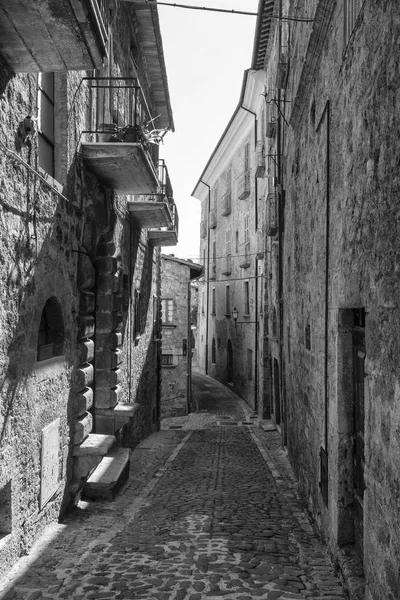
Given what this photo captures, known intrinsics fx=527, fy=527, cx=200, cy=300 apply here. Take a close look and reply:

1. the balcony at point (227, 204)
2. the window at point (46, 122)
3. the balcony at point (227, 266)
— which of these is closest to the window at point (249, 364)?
the balcony at point (227, 266)

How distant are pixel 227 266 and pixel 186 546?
22185 millimetres

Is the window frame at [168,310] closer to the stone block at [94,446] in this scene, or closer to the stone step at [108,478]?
the stone step at [108,478]

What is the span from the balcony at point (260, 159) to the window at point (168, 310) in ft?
22.6

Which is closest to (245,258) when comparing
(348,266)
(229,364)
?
(229,364)

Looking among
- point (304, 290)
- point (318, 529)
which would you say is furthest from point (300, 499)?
point (304, 290)

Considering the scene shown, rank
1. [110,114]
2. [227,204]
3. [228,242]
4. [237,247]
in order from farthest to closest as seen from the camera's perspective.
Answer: [228,242], [227,204], [237,247], [110,114]

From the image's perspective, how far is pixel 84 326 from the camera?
7281 mm

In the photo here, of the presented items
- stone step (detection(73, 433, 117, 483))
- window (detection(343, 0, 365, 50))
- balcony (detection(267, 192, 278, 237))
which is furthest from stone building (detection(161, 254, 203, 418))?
window (detection(343, 0, 365, 50))

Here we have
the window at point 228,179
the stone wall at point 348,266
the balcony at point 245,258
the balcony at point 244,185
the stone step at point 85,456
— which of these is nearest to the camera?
the stone wall at point 348,266

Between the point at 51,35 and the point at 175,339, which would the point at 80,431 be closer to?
the point at 51,35

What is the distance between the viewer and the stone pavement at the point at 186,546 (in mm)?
4430

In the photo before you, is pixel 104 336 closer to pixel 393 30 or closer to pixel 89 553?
pixel 89 553

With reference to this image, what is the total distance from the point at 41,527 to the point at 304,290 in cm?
482

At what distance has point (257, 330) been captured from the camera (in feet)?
65.6
